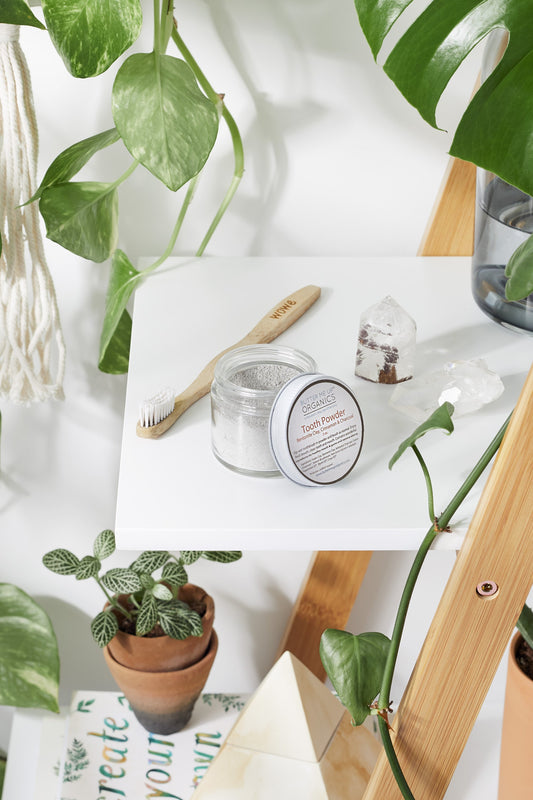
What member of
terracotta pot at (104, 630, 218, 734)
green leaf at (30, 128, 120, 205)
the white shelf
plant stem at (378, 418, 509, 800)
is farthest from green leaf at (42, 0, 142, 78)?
terracotta pot at (104, 630, 218, 734)

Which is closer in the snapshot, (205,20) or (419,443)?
(419,443)

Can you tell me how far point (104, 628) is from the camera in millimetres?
919

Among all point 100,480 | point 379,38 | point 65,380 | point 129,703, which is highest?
point 379,38

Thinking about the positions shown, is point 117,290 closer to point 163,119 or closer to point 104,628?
point 163,119

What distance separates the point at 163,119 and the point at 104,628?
0.57 metres

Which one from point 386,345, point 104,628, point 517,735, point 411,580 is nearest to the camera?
point 411,580

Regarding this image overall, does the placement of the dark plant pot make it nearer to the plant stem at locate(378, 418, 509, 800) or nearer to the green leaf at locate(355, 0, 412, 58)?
the plant stem at locate(378, 418, 509, 800)

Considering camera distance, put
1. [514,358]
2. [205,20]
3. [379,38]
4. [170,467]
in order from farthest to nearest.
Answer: [205,20] → [514,358] → [170,467] → [379,38]

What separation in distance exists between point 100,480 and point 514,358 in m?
0.59

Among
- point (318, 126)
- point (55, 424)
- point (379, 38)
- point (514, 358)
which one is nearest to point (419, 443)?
point (514, 358)

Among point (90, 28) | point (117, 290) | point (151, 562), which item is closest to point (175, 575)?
point (151, 562)

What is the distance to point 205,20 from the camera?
0.83 meters

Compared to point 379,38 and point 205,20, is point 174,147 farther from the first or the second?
point 205,20

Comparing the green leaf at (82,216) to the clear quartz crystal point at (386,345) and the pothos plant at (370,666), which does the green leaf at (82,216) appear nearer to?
the clear quartz crystal point at (386,345)
